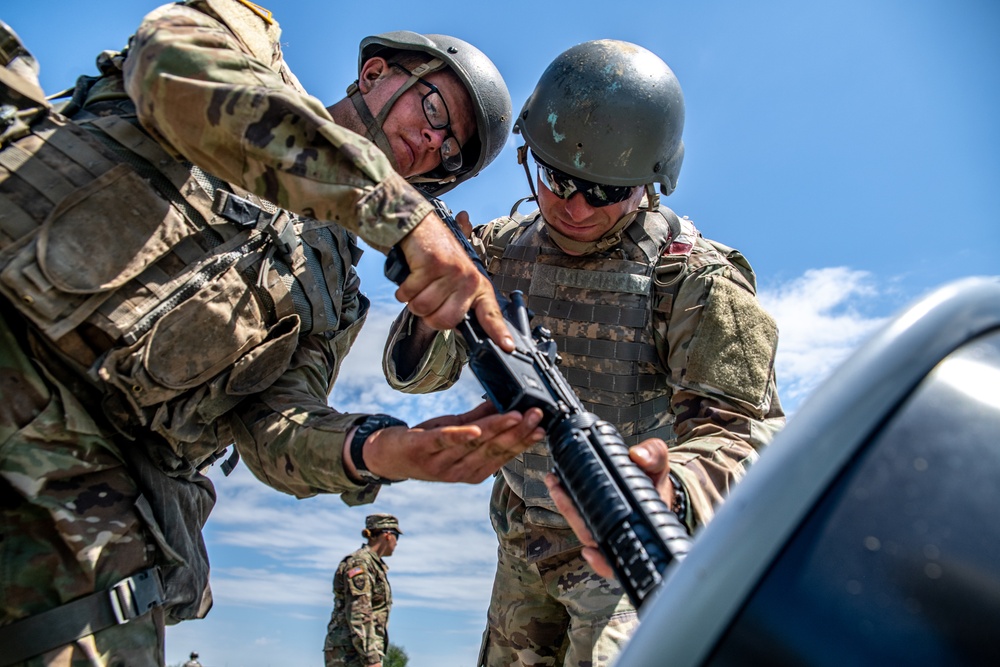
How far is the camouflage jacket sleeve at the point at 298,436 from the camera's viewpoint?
280 centimetres

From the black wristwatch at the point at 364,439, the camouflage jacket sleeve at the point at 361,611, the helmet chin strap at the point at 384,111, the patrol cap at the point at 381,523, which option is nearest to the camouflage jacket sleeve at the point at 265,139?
the black wristwatch at the point at 364,439

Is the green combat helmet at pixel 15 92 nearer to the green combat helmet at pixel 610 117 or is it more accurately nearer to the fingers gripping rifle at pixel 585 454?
the fingers gripping rifle at pixel 585 454

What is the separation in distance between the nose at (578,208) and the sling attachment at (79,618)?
224cm

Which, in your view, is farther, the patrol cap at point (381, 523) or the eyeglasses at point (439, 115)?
the patrol cap at point (381, 523)

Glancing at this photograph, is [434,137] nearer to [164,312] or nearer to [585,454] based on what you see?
[164,312]

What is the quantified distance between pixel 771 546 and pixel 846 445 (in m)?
0.15

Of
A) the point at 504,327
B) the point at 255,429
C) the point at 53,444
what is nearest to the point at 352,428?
the point at 255,429

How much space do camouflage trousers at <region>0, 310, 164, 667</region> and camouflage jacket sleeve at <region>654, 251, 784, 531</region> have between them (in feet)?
6.07

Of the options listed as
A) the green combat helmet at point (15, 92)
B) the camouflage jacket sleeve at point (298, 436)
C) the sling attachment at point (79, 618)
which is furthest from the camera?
the camouflage jacket sleeve at point (298, 436)

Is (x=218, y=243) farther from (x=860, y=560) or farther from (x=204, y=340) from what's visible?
(x=860, y=560)

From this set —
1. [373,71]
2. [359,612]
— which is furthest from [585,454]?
[359,612]

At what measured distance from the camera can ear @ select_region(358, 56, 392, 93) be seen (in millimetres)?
3730

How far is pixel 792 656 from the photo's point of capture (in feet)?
3.04

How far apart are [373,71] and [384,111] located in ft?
0.89
